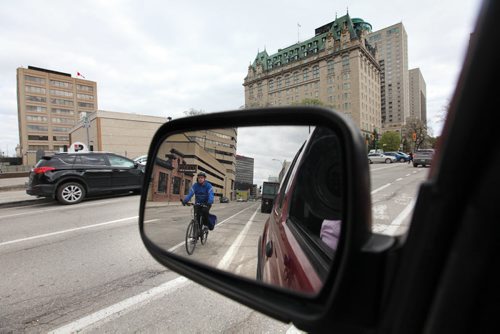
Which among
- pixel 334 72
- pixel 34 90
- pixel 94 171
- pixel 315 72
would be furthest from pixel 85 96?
pixel 94 171

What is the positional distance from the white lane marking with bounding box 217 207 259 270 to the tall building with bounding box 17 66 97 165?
105 m

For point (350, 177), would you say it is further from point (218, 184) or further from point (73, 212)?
point (73, 212)

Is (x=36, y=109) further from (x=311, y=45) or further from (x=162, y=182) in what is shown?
(x=162, y=182)

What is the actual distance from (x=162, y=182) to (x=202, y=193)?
0.38 meters

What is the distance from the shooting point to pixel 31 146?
91.5 metres

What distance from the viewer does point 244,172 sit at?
47.5 inches

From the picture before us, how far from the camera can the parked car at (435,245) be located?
0.48 metres

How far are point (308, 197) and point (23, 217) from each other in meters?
9.45

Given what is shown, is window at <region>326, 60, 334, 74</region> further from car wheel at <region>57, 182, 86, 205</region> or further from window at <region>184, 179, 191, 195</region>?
window at <region>184, 179, 191, 195</region>

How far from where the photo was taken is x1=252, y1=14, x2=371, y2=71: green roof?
8694 cm

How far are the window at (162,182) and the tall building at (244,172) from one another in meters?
0.52

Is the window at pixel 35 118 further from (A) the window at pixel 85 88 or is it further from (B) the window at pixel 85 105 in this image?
(A) the window at pixel 85 88

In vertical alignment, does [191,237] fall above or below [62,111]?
below

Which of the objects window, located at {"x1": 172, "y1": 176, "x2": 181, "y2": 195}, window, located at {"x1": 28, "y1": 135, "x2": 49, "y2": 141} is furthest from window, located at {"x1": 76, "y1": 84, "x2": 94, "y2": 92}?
window, located at {"x1": 172, "y1": 176, "x2": 181, "y2": 195}
